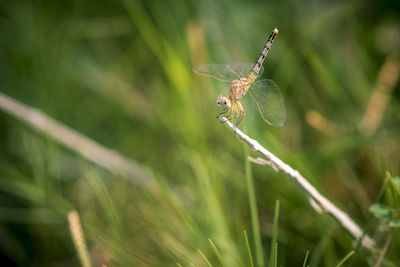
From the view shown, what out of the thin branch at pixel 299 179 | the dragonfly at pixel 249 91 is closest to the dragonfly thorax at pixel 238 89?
the dragonfly at pixel 249 91

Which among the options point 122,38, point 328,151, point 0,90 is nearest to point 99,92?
point 122,38

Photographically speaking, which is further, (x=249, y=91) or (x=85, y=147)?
(x=85, y=147)

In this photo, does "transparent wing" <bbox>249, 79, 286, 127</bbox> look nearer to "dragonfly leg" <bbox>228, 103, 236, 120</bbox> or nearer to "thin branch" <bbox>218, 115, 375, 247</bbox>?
"dragonfly leg" <bbox>228, 103, 236, 120</bbox>

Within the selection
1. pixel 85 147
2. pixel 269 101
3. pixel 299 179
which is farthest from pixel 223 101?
pixel 85 147

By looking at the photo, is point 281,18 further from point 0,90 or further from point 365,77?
point 0,90

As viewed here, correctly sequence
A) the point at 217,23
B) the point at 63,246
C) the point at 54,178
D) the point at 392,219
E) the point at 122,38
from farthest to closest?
the point at 122,38 < the point at 217,23 < the point at 54,178 < the point at 63,246 < the point at 392,219

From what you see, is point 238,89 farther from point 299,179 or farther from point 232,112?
point 299,179
